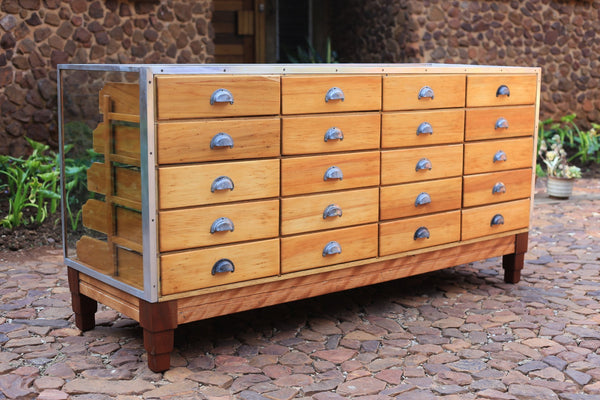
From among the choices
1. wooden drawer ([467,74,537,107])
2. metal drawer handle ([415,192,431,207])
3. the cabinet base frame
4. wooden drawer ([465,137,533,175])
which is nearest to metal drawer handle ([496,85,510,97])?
wooden drawer ([467,74,537,107])

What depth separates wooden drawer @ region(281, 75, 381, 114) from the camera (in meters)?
4.08

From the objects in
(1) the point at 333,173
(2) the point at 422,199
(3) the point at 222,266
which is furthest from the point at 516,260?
(3) the point at 222,266

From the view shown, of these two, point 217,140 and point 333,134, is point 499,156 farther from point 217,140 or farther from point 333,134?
point 217,140

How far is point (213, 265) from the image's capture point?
3.92 metres

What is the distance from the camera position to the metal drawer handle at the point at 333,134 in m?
4.27

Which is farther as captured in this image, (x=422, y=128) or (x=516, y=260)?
(x=516, y=260)

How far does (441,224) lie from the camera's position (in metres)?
4.93

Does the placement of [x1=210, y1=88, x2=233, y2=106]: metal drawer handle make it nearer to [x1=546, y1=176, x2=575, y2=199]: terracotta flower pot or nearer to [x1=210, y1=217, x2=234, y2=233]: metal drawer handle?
[x1=210, y1=217, x2=234, y2=233]: metal drawer handle

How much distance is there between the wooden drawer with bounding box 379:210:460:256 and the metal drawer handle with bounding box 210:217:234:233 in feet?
3.49

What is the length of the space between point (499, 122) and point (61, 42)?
4502mm

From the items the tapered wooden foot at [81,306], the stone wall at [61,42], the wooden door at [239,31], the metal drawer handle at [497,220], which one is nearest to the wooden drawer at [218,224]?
the tapered wooden foot at [81,306]

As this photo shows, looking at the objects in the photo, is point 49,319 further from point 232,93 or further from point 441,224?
point 441,224

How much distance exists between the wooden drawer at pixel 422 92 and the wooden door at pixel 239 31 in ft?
20.2

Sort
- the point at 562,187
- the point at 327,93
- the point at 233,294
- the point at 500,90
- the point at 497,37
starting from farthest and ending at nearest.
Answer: the point at 497,37
the point at 562,187
the point at 500,90
the point at 327,93
the point at 233,294
